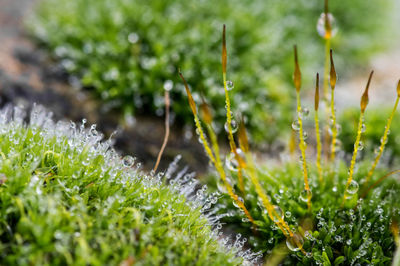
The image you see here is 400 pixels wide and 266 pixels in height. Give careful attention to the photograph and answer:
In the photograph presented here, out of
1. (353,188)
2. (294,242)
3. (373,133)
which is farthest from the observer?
(373,133)

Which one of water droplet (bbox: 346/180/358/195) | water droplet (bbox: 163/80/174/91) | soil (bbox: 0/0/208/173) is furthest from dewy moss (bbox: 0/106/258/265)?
water droplet (bbox: 163/80/174/91)

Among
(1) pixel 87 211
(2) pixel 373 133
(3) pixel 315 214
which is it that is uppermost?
(2) pixel 373 133

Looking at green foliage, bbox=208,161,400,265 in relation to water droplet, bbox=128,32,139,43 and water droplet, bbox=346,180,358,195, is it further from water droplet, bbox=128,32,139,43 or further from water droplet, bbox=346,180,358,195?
water droplet, bbox=128,32,139,43

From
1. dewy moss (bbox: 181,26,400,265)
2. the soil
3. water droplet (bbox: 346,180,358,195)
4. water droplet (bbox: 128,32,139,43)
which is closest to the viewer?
dewy moss (bbox: 181,26,400,265)

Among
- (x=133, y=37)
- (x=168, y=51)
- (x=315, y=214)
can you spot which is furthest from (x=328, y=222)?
(x=133, y=37)

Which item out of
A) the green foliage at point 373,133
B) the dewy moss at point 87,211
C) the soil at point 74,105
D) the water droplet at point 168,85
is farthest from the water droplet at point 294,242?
the water droplet at point 168,85

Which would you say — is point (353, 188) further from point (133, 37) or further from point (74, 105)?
point (133, 37)
